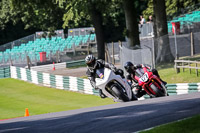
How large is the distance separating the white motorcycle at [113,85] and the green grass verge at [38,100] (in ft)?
17.6

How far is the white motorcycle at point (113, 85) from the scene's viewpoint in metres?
13.3

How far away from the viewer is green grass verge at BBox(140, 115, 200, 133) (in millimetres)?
7285

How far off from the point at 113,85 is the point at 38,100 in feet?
32.3

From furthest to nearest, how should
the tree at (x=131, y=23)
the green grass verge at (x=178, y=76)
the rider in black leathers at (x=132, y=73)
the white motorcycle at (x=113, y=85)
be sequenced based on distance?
the tree at (x=131, y=23) < the green grass verge at (x=178, y=76) < the rider in black leathers at (x=132, y=73) < the white motorcycle at (x=113, y=85)

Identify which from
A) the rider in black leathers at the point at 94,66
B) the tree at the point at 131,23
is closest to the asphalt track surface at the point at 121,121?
the rider in black leathers at the point at 94,66

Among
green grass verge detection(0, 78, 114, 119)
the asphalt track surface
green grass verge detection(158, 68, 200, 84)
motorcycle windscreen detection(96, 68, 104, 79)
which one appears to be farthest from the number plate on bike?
green grass verge detection(158, 68, 200, 84)

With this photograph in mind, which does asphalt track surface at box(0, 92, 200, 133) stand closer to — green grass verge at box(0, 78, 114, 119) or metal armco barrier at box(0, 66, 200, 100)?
metal armco barrier at box(0, 66, 200, 100)

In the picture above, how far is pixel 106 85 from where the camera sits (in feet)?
44.0

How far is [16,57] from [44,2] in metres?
5.02

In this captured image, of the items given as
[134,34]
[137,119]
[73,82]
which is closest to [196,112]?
[137,119]

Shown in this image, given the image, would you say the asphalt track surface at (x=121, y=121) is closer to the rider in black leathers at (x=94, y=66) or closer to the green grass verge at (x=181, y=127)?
the green grass verge at (x=181, y=127)

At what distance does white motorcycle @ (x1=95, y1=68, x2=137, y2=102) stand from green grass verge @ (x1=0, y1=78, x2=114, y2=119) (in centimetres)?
535

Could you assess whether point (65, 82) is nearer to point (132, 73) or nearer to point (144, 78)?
point (132, 73)

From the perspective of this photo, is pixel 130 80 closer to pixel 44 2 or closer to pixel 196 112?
pixel 196 112
